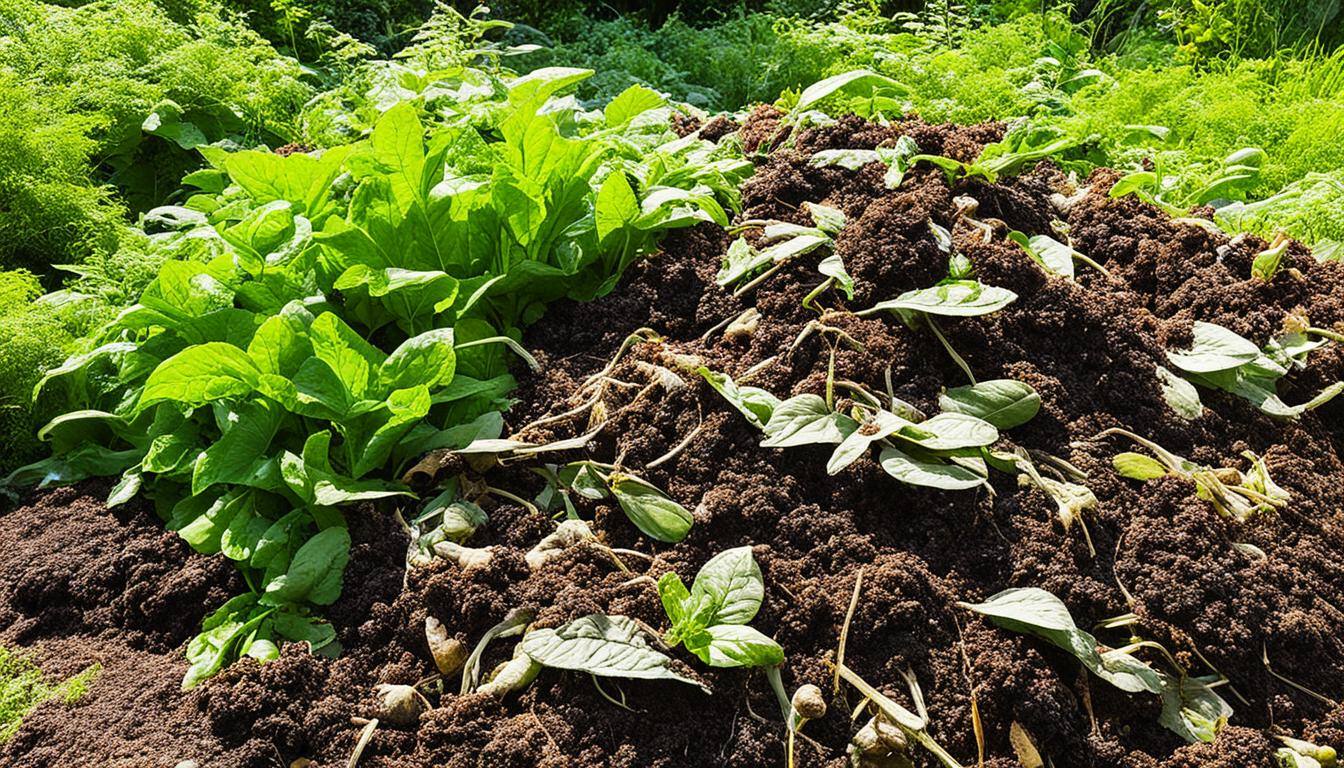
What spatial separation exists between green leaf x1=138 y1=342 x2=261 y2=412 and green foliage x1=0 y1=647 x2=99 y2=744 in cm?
61

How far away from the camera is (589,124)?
11.9ft

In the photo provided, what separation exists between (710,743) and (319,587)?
926 mm

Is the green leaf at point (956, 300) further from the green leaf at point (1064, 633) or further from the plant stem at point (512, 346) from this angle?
the plant stem at point (512, 346)

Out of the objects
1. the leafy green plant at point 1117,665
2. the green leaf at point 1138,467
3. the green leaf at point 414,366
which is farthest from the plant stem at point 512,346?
the green leaf at point 1138,467

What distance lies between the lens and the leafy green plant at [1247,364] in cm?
261

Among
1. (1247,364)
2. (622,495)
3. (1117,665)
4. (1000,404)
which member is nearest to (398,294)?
(622,495)

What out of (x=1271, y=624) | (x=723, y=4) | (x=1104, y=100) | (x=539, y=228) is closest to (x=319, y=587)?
(x=539, y=228)

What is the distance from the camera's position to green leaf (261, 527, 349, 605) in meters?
2.18

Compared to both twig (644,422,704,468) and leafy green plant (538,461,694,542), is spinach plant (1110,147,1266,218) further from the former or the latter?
leafy green plant (538,461,694,542)

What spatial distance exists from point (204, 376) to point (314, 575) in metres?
0.52

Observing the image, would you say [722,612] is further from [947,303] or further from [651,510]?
[947,303]

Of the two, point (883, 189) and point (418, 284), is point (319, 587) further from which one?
point (883, 189)

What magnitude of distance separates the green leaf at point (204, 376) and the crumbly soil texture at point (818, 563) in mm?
371

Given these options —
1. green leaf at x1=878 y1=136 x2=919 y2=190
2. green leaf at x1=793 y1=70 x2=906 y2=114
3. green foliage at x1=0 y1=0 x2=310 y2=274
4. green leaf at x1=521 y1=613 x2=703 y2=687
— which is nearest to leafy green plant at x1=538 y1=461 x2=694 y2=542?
green leaf at x1=521 y1=613 x2=703 y2=687
